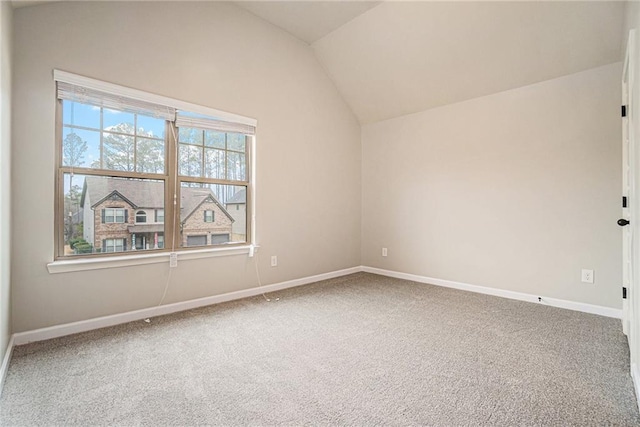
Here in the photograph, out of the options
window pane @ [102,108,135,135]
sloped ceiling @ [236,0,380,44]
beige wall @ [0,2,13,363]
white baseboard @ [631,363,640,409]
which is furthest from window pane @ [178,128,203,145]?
white baseboard @ [631,363,640,409]

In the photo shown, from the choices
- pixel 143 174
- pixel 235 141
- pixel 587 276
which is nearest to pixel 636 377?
pixel 587 276

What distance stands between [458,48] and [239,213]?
10.1 ft

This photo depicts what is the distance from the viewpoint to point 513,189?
3449 millimetres

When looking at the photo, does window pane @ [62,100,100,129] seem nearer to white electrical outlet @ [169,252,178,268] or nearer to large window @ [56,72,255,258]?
large window @ [56,72,255,258]

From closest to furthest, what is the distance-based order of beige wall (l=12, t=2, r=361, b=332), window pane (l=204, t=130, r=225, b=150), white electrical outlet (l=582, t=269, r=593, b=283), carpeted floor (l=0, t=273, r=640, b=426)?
1. carpeted floor (l=0, t=273, r=640, b=426)
2. beige wall (l=12, t=2, r=361, b=332)
3. white electrical outlet (l=582, t=269, r=593, b=283)
4. window pane (l=204, t=130, r=225, b=150)

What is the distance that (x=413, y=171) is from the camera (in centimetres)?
436

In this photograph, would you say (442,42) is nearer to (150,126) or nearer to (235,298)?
(150,126)

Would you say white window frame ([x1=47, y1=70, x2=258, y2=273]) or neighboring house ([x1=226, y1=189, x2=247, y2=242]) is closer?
white window frame ([x1=47, y1=70, x2=258, y2=273])

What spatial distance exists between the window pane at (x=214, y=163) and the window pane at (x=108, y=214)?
1.63 ft

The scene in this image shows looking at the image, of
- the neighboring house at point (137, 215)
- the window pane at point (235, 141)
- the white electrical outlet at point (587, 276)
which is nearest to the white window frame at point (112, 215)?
the neighboring house at point (137, 215)

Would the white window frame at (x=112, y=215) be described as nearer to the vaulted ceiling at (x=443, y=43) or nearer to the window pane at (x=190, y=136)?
the window pane at (x=190, y=136)

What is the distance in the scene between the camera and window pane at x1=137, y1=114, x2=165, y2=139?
2865mm

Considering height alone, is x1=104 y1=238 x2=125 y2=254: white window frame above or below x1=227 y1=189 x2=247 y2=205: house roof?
below

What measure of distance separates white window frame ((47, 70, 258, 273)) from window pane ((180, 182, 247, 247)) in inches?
3.8
